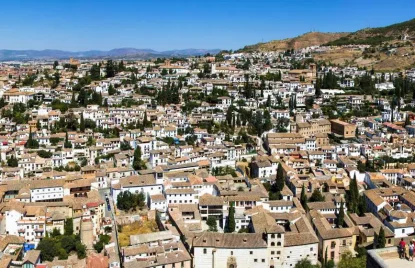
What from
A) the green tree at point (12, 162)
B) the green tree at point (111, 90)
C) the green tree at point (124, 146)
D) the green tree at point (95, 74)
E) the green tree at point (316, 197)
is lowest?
the green tree at point (316, 197)

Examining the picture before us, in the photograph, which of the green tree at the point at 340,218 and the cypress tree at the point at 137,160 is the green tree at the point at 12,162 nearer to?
the cypress tree at the point at 137,160

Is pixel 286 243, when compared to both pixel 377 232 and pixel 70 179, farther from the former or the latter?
pixel 70 179

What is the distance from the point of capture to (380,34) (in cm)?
7581

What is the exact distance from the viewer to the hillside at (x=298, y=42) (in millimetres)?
83625

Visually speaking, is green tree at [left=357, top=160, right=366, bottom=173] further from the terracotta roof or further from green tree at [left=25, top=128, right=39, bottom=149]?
green tree at [left=25, top=128, right=39, bottom=149]

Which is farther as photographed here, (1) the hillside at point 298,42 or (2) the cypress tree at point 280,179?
(1) the hillside at point 298,42

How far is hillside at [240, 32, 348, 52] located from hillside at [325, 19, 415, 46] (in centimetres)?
738

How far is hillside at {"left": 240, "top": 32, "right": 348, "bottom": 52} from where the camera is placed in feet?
274

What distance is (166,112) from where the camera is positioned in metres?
33.2

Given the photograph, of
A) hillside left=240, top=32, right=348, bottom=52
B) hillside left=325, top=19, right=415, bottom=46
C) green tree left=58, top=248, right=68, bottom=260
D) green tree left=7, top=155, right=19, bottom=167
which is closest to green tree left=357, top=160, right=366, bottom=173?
green tree left=58, top=248, right=68, bottom=260

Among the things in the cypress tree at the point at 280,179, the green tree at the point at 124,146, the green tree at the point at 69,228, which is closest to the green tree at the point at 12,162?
the green tree at the point at 124,146

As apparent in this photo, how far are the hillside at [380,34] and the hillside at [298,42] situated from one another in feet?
24.2

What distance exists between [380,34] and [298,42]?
15.3 metres

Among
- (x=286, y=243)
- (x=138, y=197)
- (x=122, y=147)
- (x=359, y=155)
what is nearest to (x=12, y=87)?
(x=122, y=147)
